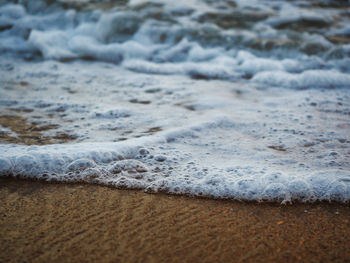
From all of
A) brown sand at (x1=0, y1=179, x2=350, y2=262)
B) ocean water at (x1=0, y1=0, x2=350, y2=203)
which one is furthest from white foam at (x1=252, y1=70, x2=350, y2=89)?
brown sand at (x1=0, y1=179, x2=350, y2=262)

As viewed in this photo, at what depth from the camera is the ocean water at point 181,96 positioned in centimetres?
170

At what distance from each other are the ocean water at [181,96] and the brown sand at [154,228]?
103 mm

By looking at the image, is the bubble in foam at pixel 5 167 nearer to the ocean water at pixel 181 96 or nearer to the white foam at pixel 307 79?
the ocean water at pixel 181 96

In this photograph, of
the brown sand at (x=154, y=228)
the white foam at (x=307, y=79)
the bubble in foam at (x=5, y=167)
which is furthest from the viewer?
the white foam at (x=307, y=79)

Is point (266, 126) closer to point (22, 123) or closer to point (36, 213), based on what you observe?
point (36, 213)

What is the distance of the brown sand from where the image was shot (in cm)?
119

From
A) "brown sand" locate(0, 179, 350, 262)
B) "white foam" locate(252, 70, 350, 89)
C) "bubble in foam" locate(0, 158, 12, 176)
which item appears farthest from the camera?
"white foam" locate(252, 70, 350, 89)

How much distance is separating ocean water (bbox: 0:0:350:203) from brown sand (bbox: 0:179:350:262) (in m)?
0.10

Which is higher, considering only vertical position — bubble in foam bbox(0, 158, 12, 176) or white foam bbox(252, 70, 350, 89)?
white foam bbox(252, 70, 350, 89)

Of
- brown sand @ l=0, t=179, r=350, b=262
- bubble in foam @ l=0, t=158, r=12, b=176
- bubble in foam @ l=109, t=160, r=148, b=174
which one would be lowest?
brown sand @ l=0, t=179, r=350, b=262

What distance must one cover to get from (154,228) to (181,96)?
65.0 inches

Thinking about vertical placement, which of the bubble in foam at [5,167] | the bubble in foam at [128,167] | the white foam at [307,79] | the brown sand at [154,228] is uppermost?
the white foam at [307,79]

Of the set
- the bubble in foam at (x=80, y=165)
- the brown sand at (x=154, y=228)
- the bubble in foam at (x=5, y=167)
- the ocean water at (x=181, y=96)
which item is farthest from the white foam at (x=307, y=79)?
the bubble in foam at (x=5, y=167)

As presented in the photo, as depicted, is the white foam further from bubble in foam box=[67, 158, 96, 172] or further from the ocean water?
bubble in foam box=[67, 158, 96, 172]
